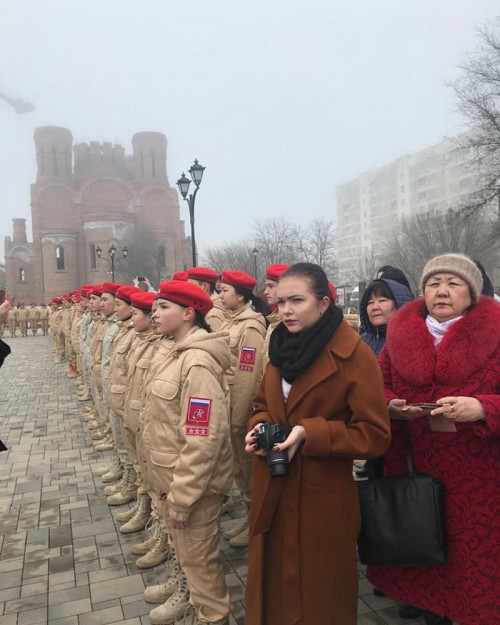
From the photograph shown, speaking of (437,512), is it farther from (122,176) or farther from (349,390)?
(122,176)

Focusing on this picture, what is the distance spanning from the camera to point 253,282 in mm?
4945

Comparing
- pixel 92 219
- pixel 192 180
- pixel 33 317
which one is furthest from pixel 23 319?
pixel 192 180

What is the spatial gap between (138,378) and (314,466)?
2.24 metres

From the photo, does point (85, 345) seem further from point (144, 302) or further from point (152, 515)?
point (152, 515)

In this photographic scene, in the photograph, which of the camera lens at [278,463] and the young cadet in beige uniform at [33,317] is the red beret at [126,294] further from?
the young cadet in beige uniform at [33,317]

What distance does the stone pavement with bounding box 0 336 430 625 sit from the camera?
3.43 metres

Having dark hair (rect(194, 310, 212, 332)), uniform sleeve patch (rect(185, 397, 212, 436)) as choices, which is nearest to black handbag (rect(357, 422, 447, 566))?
uniform sleeve patch (rect(185, 397, 212, 436))

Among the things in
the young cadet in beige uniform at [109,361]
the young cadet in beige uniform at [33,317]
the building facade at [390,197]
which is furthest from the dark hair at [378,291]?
the building facade at [390,197]

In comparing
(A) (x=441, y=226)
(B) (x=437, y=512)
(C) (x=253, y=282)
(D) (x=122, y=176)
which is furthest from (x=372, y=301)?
(D) (x=122, y=176)

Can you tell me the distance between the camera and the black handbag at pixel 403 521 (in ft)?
8.13

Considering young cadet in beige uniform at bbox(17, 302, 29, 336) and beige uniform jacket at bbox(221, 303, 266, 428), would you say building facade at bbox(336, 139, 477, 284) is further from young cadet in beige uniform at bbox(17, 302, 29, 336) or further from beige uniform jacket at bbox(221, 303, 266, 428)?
beige uniform jacket at bbox(221, 303, 266, 428)

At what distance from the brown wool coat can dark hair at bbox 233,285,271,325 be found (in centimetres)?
255

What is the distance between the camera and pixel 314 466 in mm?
2336

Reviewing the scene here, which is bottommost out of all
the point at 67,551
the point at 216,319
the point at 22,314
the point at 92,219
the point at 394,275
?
the point at 67,551
